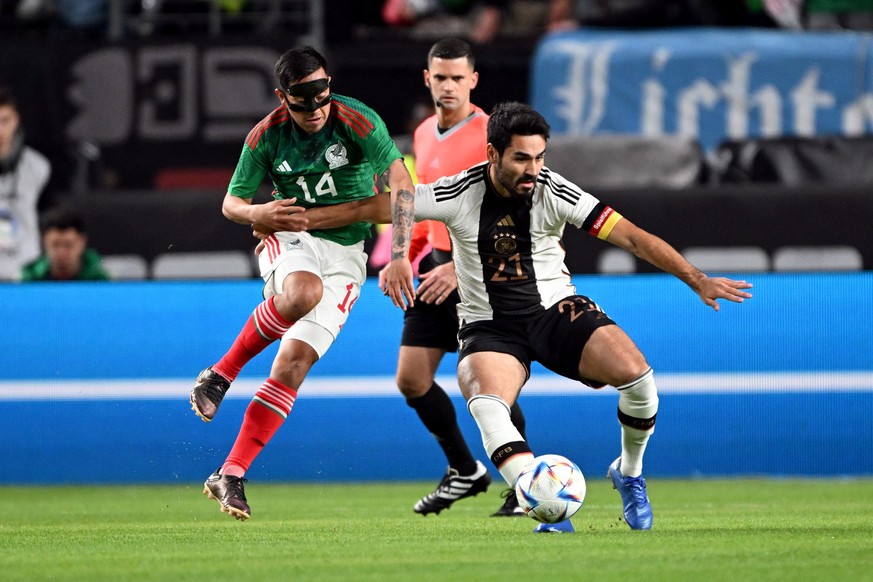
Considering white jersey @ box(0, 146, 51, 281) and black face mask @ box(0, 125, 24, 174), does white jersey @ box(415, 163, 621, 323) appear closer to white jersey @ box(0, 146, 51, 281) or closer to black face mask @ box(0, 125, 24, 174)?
white jersey @ box(0, 146, 51, 281)

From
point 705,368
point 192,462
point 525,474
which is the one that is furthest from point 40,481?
point 525,474

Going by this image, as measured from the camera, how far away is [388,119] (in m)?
14.1

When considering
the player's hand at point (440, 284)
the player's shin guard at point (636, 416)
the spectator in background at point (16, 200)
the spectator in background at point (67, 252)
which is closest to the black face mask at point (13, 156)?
the spectator in background at point (16, 200)

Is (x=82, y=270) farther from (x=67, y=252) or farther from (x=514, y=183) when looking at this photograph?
(x=514, y=183)

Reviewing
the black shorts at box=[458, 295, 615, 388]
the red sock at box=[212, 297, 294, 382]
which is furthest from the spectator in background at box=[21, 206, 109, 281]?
the black shorts at box=[458, 295, 615, 388]

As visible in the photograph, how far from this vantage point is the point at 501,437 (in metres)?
6.34

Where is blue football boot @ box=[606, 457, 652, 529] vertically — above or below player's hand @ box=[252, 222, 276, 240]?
below

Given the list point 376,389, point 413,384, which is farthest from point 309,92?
point 376,389

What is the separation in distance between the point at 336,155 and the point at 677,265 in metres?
1.71

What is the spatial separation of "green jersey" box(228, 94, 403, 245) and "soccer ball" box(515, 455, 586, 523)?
1690 millimetres

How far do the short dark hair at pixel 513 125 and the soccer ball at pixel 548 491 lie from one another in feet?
4.48

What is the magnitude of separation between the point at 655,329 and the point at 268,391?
372 centimetres

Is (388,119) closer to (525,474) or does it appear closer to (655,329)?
(655,329)

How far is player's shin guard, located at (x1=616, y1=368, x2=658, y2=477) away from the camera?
6559 mm
